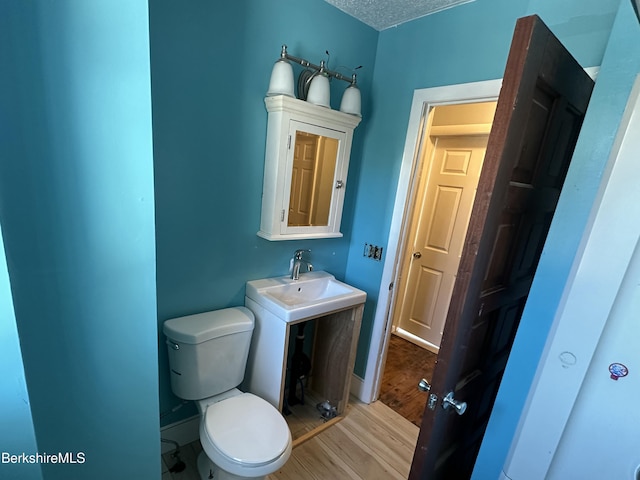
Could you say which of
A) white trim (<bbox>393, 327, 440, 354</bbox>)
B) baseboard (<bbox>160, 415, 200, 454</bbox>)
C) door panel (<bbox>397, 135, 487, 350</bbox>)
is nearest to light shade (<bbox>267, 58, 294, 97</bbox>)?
door panel (<bbox>397, 135, 487, 350</bbox>)

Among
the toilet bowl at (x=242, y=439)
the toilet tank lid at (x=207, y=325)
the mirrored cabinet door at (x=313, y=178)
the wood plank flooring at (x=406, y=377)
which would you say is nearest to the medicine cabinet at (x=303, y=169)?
the mirrored cabinet door at (x=313, y=178)

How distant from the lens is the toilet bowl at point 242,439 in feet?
3.71

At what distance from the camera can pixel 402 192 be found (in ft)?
5.94

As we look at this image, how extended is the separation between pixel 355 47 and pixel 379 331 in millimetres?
1798

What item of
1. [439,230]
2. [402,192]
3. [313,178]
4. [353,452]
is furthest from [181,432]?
[439,230]

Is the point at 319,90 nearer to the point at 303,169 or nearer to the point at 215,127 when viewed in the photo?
the point at 303,169

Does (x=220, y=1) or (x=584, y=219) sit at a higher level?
(x=220, y=1)

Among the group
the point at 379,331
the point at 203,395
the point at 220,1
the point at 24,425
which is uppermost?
the point at 220,1

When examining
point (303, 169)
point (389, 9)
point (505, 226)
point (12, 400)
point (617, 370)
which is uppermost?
point (389, 9)

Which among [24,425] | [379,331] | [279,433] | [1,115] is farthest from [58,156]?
[379,331]

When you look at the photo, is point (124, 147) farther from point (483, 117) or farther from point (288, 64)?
point (483, 117)

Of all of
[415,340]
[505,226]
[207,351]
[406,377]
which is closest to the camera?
[505,226]

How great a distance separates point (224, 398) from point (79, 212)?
120 centimetres

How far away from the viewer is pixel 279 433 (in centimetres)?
126
